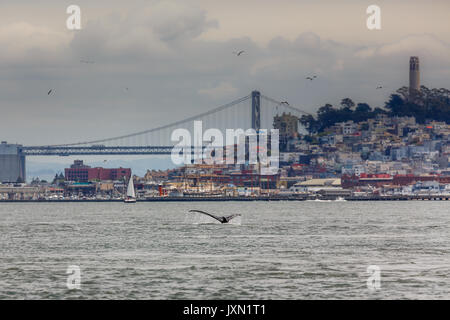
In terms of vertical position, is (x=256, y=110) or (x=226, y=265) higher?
(x=256, y=110)

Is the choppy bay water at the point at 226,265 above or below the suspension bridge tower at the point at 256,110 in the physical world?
below

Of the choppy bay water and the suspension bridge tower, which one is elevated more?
the suspension bridge tower

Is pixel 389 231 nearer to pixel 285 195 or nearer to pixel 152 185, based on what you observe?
pixel 285 195

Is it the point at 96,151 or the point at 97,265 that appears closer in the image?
the point at 97,265

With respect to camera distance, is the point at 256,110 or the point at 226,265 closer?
the point at 226,265

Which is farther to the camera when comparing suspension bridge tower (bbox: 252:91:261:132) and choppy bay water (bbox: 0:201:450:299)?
suspension bridge tower (bbox: 252:91:261:132)

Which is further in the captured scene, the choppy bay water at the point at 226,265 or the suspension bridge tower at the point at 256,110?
the suspension bridge tower at the point at 256,110

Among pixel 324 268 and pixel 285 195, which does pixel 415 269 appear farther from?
pixel 285 195

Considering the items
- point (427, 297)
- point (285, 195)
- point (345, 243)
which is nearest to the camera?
point (427, 297)

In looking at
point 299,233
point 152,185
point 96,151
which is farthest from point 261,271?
point 152,185
